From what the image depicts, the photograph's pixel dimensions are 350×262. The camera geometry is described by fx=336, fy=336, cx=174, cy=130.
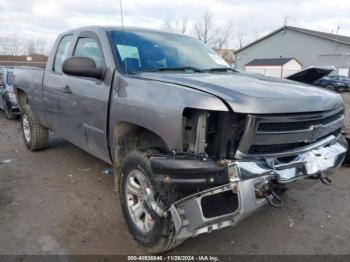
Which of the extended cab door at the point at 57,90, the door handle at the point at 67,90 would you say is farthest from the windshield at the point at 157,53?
the extended cab door at the point at 57,90

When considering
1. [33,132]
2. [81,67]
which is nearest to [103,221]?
[81,67]

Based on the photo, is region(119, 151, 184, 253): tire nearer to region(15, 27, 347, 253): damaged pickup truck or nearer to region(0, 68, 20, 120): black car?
region(15, 27, 347, 253): damaged pickup truck

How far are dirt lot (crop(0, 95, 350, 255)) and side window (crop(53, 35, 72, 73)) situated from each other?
1.53m

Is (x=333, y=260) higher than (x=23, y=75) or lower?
lower

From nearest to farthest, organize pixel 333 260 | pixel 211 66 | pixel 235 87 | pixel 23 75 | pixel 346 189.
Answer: pixel 235 87, pixel 333 260, pixel 211 66, pixel 346 189, pixel 23 75

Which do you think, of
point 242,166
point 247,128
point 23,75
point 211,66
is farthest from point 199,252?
point 23,75

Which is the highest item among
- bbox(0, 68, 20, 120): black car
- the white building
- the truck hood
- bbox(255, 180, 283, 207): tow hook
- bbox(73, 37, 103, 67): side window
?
bbox(73, 37, 103, 67): side window

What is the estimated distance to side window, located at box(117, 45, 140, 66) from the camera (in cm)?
339

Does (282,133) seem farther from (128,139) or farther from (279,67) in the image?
(279,67)

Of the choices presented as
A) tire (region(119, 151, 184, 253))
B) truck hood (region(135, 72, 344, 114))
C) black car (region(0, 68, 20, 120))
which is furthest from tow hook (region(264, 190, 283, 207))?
black car (region(0, 68, 20, 120))

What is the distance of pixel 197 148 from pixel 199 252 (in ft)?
3.69

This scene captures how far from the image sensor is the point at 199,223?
231 cm

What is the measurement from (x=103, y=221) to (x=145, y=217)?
72cm

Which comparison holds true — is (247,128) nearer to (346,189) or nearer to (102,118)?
(102,118)
